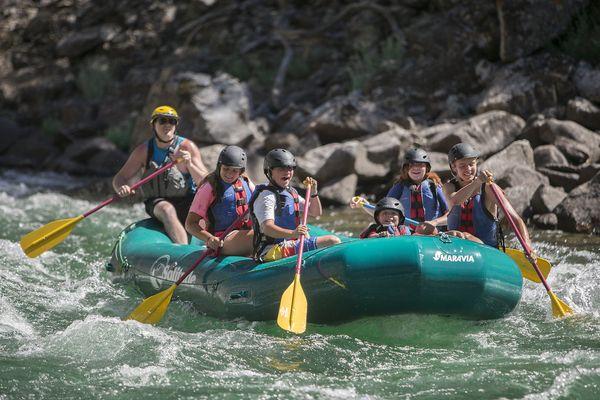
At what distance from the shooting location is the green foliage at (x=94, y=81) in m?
16.2

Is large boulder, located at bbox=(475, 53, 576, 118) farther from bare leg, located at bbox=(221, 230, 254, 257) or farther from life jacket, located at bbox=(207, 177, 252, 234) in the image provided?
→ bare leg, located at bbox=(221, 230, 254, 257)

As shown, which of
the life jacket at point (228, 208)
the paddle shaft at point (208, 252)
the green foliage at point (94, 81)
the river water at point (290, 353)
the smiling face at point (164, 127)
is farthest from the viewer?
the green foliage at point (94, 81)

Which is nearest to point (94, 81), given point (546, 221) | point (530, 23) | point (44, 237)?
point (530, 23)

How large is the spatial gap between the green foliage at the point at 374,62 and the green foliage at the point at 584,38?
2.39 metres

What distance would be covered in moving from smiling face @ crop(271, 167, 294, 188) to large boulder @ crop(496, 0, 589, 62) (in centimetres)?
678

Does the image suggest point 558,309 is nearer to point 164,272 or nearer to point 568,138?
point 164,272

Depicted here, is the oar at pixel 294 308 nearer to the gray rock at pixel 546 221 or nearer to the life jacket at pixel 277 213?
the life jacket at pixel 277 213

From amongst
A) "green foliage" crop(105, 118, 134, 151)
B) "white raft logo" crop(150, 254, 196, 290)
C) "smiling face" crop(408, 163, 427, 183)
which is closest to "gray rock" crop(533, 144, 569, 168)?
"smiling face" crop(408, 163, 427, 183)

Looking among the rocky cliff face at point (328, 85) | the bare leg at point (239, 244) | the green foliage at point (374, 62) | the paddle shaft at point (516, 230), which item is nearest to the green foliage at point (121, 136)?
the rocky cliff face at point (328, 85)

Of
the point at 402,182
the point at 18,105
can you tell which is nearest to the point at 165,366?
the point at 402,182

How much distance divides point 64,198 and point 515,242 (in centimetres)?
608

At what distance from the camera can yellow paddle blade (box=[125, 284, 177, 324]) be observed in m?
6.20

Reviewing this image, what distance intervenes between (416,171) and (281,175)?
1.23 m

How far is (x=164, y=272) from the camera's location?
6805 mm
